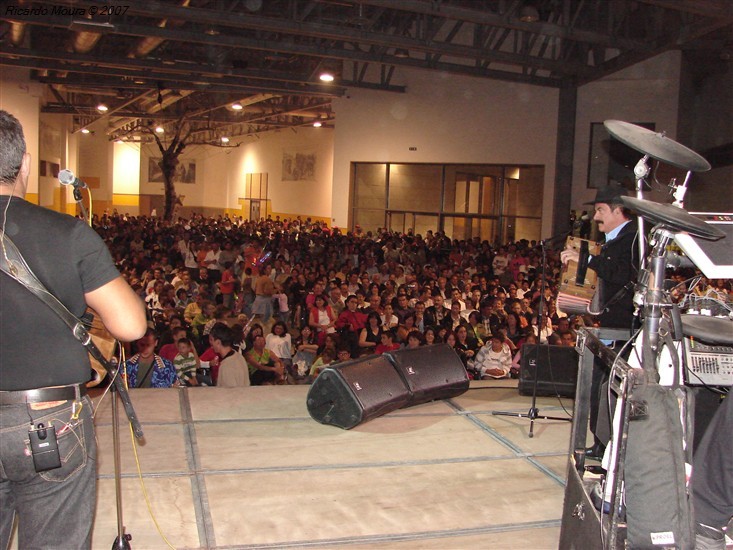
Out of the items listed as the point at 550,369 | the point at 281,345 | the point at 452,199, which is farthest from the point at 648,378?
the point at 452,199

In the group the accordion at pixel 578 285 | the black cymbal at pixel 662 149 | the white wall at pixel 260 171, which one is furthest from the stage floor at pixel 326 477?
the white wall at pixel 260 171

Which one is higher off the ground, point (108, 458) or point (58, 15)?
point (58, 15)

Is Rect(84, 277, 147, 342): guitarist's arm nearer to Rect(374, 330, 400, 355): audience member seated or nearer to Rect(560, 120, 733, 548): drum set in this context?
Rect(560, 120, 733, 548): drum set

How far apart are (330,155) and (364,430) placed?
25.4 metres

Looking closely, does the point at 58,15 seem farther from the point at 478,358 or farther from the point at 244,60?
the point at 478,358

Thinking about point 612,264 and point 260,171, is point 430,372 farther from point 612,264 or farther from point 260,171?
point 260,171

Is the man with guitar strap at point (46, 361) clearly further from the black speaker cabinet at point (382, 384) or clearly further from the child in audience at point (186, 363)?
the child in audience at point (186, 363)

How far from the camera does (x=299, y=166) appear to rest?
105ft

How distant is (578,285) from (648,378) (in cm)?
147

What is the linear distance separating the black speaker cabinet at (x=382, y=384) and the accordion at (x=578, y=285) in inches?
56.2

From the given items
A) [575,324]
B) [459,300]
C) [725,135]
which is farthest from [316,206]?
[575,324]

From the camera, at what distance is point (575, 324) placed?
8.74m

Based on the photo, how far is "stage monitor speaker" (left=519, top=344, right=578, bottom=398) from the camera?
211 inches

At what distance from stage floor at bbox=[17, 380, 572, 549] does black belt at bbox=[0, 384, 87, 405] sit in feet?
4.58
